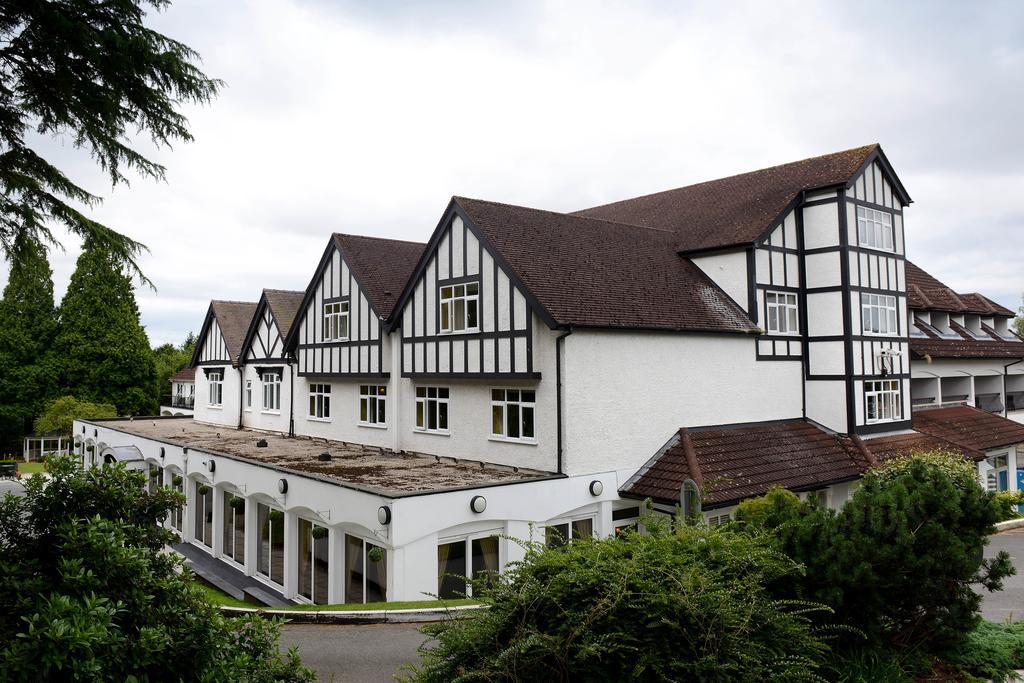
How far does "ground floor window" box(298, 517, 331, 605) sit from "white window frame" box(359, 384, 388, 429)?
6041mm

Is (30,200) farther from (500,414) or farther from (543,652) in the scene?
(500,414)

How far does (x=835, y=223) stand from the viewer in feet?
70.5

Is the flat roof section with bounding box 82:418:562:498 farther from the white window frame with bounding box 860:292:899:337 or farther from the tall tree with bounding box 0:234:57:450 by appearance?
the tall tree with bounding box 0:234:57:450

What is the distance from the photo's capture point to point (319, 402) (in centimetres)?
2709

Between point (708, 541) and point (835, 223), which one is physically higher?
point (835, 223)

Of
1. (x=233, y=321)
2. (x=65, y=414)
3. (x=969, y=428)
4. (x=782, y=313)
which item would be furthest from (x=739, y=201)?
(x=65, y=414)

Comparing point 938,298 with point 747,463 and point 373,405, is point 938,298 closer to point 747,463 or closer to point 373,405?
point 747,463

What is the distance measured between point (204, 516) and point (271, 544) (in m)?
6.20

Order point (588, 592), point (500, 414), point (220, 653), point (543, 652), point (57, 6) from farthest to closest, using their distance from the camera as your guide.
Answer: point (500, 414) < point (57, 6) < point (588, 592) < point (543, 652) < point (220, 653)

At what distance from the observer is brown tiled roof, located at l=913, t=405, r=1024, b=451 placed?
23.7 meters

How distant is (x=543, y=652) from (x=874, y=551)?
382 cm

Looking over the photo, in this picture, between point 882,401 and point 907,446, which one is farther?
point 882,401

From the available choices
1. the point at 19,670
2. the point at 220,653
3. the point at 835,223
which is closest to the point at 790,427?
the point at 835,223

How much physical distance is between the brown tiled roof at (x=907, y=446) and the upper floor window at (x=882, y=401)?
618 millimetres
